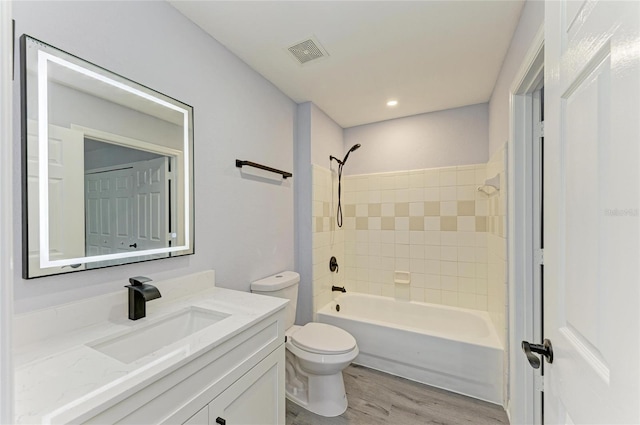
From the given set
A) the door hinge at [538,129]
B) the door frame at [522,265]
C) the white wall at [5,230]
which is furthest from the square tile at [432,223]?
the white wall at [5,230]

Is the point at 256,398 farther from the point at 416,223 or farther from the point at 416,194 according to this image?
the point at 416,194

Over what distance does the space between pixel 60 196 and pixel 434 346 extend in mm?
2427

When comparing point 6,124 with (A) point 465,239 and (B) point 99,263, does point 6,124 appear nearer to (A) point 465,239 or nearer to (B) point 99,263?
(B) point 99,263

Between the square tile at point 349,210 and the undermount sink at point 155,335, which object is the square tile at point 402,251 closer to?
the square tile at point 349,210

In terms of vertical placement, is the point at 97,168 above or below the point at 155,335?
above

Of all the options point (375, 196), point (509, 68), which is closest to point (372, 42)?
point (509, 68)

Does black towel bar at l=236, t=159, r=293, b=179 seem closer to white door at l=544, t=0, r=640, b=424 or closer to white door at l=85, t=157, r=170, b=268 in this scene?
white door at l=85, t=157, r=170, b=268

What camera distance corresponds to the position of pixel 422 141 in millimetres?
2816

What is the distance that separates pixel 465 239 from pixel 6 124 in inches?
116

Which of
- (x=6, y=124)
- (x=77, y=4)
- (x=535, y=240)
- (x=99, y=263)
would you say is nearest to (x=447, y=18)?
(x=535, y=240)

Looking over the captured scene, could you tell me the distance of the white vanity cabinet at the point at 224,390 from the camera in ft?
2.43

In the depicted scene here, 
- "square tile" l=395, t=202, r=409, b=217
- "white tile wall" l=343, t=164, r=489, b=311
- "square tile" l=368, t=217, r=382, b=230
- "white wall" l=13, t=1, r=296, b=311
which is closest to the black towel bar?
"white wall" l=13, t=1, r=296, b=311

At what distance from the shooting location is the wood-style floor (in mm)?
1729

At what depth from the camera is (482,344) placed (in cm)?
195
